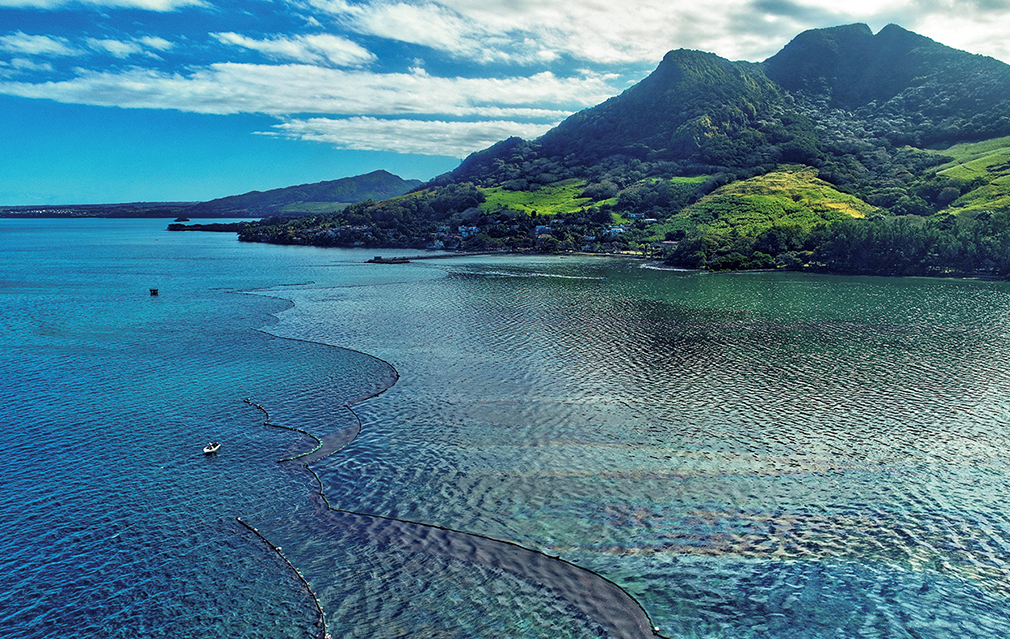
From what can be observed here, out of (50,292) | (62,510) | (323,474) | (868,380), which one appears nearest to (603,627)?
(323,474)

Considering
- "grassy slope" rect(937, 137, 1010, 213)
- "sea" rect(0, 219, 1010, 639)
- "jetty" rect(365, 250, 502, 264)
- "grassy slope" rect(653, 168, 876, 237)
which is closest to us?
"sea" rect(0, 219, 1010, 639)

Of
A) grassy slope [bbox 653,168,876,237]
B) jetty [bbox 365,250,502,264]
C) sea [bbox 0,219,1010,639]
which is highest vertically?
grassy slope [bbox 653,168,876,237]

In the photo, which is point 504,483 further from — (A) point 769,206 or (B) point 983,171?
(B) point 983,171

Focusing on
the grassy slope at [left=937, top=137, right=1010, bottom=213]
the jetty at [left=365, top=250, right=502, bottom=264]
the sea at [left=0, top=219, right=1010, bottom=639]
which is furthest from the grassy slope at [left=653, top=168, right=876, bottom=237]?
the sea at [left=0, top=219, right=1010, bottom=639]

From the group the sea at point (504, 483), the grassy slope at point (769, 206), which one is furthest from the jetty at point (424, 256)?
the sea at point (504, 483)

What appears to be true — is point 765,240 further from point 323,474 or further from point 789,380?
point 323,474

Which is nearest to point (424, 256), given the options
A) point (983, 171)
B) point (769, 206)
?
point (769, 206)

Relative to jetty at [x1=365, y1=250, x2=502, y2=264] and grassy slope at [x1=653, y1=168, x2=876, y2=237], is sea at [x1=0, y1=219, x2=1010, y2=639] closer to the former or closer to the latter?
jetty at [x1=365, y1=250, x2=502, y2=264]
